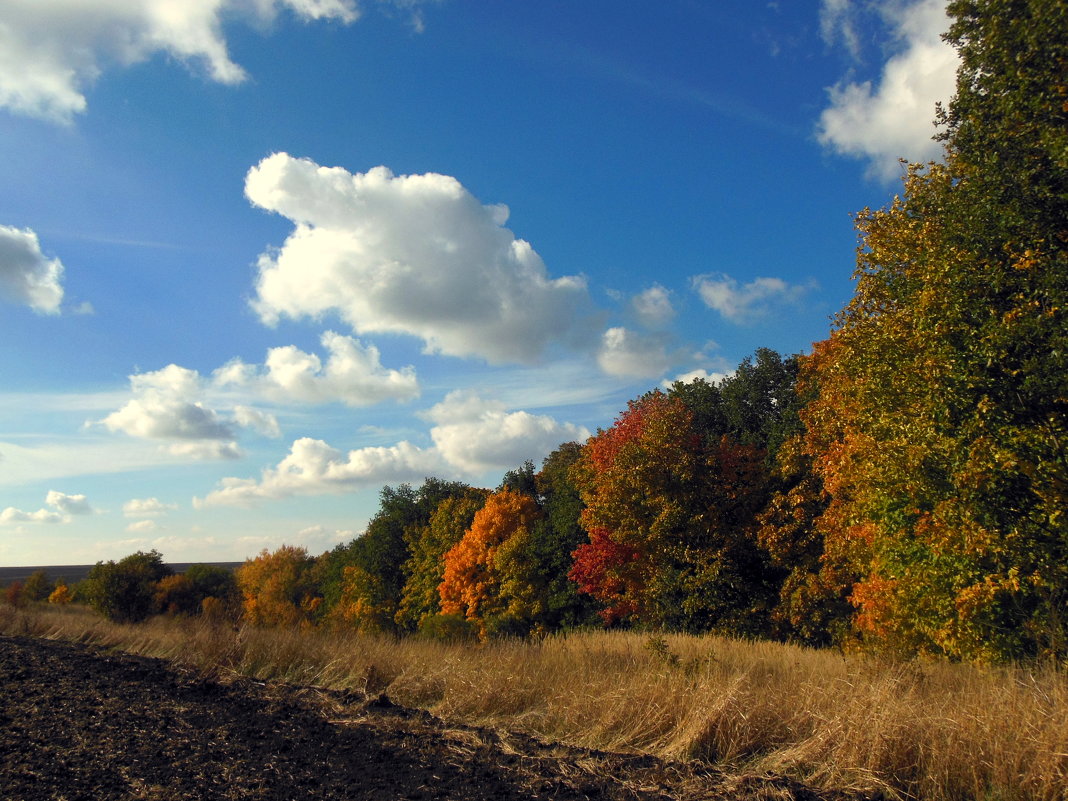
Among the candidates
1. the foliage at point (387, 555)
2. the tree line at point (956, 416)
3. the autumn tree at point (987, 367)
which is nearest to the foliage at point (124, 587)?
the foliage at point (387, 555)

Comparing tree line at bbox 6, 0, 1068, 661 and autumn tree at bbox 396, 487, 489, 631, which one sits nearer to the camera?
tree line at bbox 6, 0, 1068, 661

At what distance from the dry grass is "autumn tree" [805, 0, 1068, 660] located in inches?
144

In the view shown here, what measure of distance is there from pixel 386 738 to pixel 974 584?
35.0 feet

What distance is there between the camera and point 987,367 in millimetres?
10711

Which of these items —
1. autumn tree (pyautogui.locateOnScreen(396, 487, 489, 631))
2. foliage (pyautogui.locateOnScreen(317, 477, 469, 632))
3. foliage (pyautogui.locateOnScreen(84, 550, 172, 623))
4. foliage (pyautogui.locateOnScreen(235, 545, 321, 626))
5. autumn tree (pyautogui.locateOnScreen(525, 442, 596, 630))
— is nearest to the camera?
autumn tree (pyautogui.locateOnScreen(525, 442, 596, 630))

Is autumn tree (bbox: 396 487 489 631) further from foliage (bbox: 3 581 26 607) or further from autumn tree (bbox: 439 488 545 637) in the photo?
foliage (bbox: 3 581 26 607)

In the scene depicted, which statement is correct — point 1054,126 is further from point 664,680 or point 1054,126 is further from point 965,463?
point 664,680

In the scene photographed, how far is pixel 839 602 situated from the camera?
982 inches

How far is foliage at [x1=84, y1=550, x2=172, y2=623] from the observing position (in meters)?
42.1

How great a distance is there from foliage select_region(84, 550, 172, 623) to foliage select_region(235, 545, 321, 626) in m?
29.0

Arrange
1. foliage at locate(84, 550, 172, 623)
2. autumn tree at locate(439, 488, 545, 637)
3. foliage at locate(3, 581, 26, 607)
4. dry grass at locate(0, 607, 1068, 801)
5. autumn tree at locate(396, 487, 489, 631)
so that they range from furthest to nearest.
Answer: autumn tree at locate(396, 487, 489, 631)
foliage at locate(84, 550, 172, 623)
autumn tree at locate(439, 488, 545, 637)
foliage at locate(3, 581, 26, 607)
dry grass at locate(0, 607, 1068, 801)

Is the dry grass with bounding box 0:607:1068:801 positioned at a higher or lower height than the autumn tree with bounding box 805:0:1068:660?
lower

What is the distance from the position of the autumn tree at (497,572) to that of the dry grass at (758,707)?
3046 cm

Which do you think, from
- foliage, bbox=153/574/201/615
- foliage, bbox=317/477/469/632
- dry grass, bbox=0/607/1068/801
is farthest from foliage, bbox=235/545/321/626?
dry grass, bbox=0/607/1068/801
